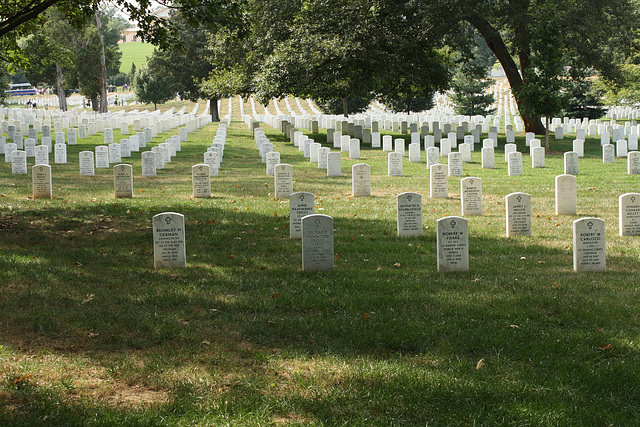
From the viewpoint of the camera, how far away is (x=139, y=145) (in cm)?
2803

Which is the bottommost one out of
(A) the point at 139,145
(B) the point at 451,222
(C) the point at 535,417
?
(C) the point at 535,417

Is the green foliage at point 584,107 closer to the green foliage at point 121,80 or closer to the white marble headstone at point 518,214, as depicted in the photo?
the white marble headstone at point 518,214

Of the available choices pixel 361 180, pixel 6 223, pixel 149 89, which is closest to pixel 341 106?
pixel 149 89

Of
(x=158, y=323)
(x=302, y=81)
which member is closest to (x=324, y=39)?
(x=302, y=81)

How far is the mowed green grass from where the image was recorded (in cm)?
497

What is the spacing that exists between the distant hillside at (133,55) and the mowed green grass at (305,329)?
13402 cm

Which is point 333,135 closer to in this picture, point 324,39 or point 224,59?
point 324,39

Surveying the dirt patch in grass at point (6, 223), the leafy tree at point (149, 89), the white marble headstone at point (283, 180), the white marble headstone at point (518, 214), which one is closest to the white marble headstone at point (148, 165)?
the white marble headstone at point (283, 180)

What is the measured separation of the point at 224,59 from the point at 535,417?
34.6m

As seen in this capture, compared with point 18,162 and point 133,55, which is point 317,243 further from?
point 133,55

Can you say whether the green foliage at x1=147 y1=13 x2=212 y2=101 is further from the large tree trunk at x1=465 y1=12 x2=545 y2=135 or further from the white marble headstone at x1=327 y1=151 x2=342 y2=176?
the white marble headstone at x1=327 y1=151 x2=342 y2=176

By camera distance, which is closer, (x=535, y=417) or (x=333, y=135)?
(x=535, y=417)

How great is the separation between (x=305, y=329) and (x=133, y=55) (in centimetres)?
16435

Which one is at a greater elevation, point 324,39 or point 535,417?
point 324,39
